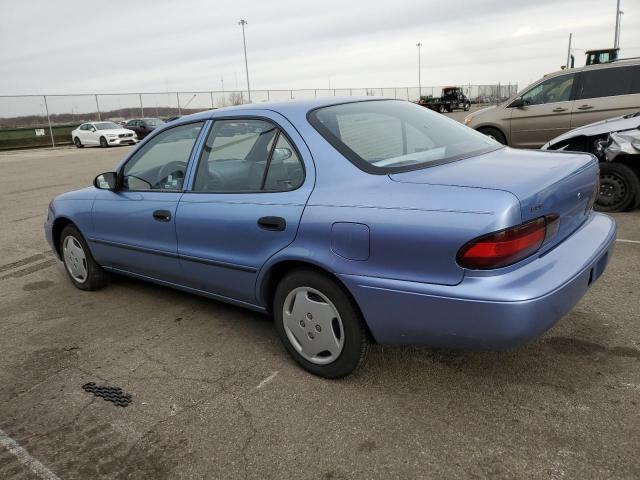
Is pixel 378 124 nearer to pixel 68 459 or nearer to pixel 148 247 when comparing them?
pixel 148 247

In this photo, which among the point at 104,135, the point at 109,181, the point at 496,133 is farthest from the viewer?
the point at 104,135

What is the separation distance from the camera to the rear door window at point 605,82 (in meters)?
8.73

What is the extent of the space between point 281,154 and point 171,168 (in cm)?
113

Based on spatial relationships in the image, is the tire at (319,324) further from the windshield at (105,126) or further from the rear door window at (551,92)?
the windshield at (105,126)

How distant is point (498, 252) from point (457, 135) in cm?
134

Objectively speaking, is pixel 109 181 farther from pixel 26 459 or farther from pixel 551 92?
pixel 551 92

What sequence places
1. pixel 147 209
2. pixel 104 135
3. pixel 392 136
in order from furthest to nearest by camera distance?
1. pixel 104 135
2. pixel 147 209
3. pixel 392 136

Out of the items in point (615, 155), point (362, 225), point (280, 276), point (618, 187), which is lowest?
point (618, 187)

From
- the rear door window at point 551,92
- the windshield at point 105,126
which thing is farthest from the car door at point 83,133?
the rear door window at point 551,92

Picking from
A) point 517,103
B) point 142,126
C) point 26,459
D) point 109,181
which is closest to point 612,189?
point 517,103

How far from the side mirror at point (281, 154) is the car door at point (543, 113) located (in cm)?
760

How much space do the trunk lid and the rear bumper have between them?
18 centimetres

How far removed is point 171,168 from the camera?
3.85m

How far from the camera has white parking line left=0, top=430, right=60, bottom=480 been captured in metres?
2.36
